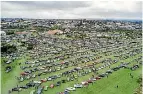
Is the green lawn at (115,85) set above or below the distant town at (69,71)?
below

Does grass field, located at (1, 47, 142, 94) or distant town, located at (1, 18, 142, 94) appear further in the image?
distant town, located at (1, 18, 142, 94)

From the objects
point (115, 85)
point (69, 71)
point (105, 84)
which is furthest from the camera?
point (69, 71)

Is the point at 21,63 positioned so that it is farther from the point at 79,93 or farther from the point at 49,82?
the point at 79,93

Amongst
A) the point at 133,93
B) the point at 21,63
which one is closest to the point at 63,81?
the point at 133,93

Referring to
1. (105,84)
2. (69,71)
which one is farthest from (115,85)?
(69,71)

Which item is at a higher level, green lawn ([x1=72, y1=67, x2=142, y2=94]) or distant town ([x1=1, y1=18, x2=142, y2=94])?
distant town ([x1=1, y1=18, x2=142, y2=94])

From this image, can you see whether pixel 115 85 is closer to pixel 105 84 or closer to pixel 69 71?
pixel 105 84

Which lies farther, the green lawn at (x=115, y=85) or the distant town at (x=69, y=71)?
the distant town at (x=69, y=71)

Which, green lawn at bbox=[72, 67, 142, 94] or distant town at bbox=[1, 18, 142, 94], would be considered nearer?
green lawn at bbox=[72, 67, 142, 94]

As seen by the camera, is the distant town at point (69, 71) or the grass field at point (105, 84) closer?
the grass field at point (105, 84)

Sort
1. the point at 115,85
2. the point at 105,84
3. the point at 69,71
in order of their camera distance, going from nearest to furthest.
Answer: the point at 115,85
the point at 105,84
the point at 69,71

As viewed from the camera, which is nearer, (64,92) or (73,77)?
(64,92)
